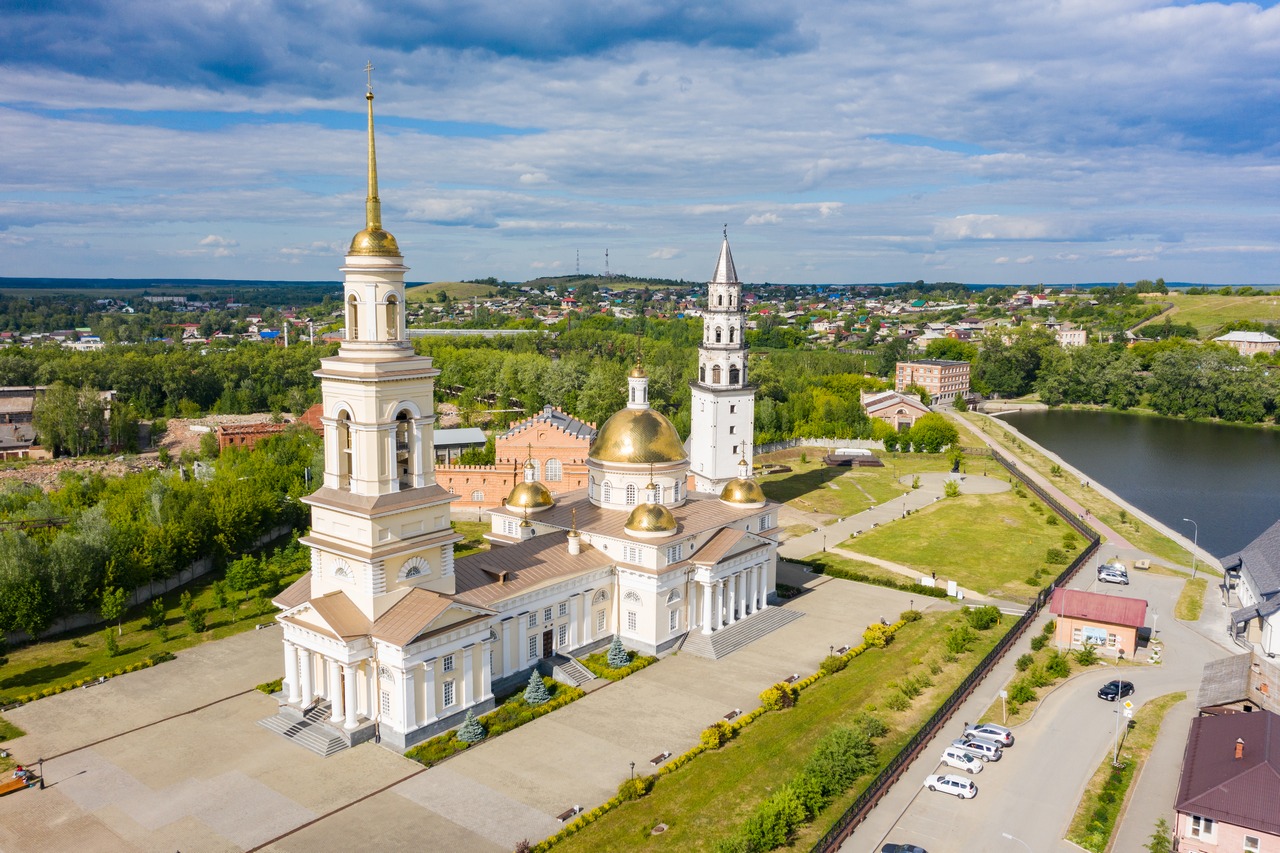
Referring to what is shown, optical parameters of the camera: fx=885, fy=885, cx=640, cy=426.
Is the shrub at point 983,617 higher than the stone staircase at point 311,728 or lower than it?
higher

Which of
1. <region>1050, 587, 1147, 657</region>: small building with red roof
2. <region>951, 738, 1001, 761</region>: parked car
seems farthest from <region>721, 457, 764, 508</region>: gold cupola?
<region>951, 738, 1001, 761</region>: parked car

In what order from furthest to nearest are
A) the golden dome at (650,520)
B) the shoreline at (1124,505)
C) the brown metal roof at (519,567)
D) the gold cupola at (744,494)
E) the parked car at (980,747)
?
1. the shoreline at (1124,505)
2. the gold cupola at (744,494)
3. the golden dome at (650,520)
4. the brown metal roof at (519,567)
5. the parked car at (980,747)

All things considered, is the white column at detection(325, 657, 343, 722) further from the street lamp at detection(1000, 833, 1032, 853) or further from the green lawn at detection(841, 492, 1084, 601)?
the green lawn at detection(841, 492, 1084, 601)

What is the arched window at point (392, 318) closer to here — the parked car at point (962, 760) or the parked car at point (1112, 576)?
the parked car at point (962, 760)

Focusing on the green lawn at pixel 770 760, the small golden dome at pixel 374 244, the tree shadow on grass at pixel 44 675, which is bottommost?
the tree shadow on grass at pixel 44 675

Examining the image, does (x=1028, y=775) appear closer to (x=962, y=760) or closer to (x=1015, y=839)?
(x=962, y=760)

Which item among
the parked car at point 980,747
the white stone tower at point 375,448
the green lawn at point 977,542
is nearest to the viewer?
the parked car at point 980,747

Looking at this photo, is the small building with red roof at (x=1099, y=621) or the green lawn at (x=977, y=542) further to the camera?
the green lawn at (x=977, y=542)

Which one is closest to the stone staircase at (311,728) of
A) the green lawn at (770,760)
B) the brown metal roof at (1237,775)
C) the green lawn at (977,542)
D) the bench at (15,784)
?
the bench at (15,784)
